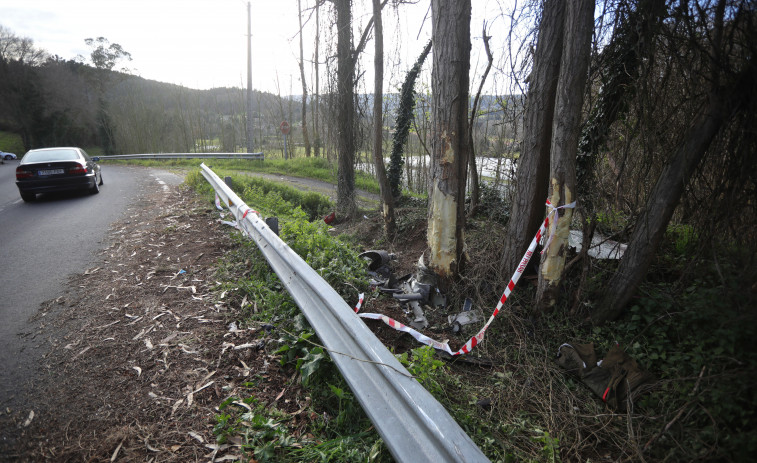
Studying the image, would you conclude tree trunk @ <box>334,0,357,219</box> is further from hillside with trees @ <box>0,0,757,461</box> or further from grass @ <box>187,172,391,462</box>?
grass @ <box>187,172,391,462</box>

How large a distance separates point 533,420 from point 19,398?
3330 mm

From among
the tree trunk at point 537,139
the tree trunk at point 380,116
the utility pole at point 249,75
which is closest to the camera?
the tree trunk at point 537,139

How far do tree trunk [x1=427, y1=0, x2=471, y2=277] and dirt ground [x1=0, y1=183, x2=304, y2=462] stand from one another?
93.4 inches

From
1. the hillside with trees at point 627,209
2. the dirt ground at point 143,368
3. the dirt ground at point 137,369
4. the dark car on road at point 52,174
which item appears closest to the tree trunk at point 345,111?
the hillside with trees at point 627,209

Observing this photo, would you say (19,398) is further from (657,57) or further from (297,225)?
(657,57)

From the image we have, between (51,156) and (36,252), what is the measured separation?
7330mm

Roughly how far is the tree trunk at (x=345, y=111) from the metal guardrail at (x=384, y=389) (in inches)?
262

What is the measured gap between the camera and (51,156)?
11.1m

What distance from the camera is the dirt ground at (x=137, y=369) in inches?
84.4

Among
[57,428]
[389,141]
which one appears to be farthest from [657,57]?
[389,141]

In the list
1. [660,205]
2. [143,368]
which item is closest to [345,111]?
[660,205]

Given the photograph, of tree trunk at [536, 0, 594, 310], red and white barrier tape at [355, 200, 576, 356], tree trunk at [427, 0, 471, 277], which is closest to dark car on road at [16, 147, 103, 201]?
tree trunk at [427, 0, 471, 277]

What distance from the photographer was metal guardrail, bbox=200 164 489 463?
162 centimetres

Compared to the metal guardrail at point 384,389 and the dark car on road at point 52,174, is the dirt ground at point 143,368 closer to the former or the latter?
the metal guardrail at point 384,389
